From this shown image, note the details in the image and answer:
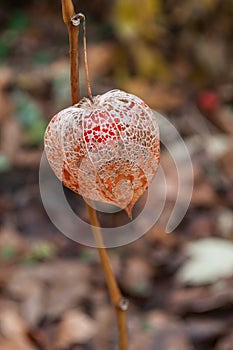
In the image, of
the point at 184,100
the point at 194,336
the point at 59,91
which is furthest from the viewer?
the point at 184,100

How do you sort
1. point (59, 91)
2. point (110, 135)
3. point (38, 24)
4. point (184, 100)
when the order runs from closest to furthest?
point (110, 135), point (59, 91), point (184, 100), point (38, 24)

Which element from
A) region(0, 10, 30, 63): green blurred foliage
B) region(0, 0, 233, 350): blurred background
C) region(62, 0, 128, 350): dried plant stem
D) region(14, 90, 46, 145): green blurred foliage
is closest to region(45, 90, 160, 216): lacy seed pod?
region(62, 0, 128, 350): dried plant stem

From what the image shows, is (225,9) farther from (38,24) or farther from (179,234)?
(179,234)

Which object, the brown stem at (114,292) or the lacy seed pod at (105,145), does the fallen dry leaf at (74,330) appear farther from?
the lacy seed pod at (105,145)

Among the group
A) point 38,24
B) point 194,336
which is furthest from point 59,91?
point 194,336

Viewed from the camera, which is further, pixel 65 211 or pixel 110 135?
pixel 65 211

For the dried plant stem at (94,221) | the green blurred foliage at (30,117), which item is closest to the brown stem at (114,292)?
the dried plant stem at (94,221)

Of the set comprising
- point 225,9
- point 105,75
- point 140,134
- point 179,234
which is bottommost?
point 179,234

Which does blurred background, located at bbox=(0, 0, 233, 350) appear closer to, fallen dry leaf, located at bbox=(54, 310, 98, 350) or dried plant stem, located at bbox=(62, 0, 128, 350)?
fallen dry leaf, located at bbox=(54, 310, 98, 350)
